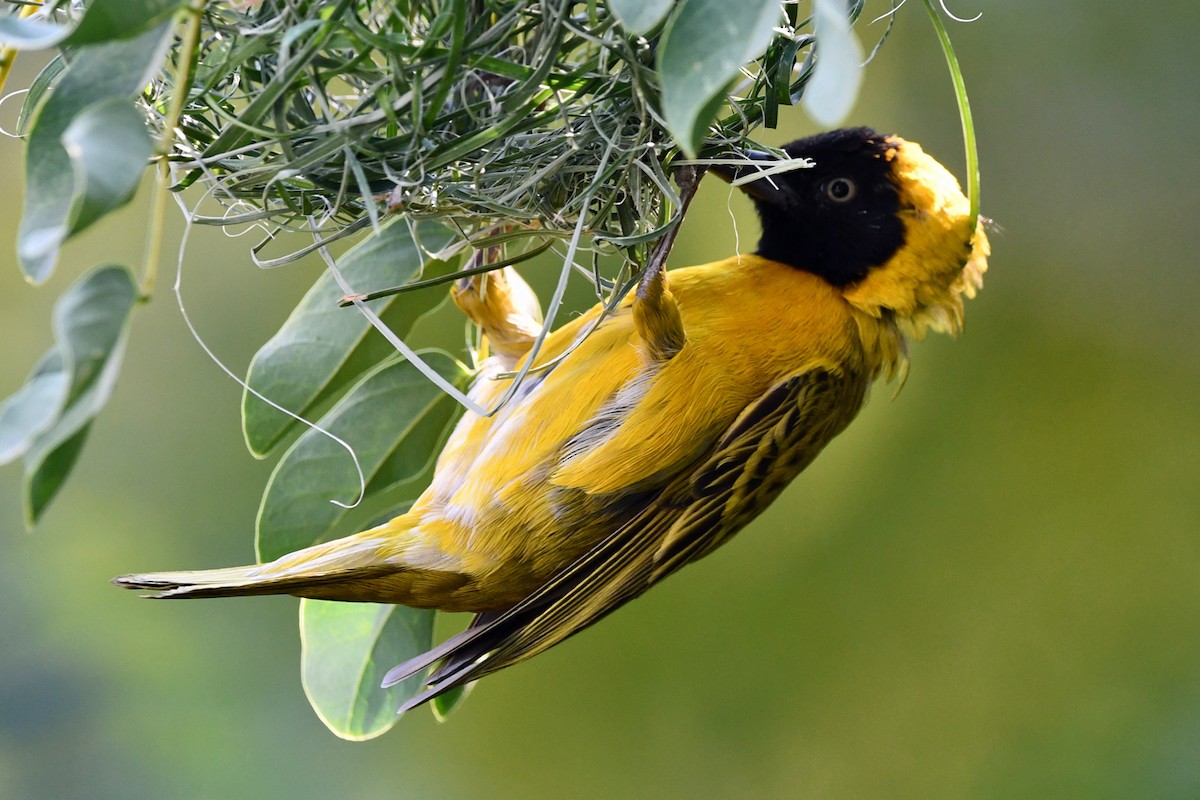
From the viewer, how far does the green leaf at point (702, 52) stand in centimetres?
61

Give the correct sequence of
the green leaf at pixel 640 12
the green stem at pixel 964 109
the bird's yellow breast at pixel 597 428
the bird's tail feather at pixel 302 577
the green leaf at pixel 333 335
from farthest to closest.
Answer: the bird's yellow breast at pixel 597 428, the green leaf at pixel 333 335, the bird's tail feather at pixel 302 577, the green stem at pixel 964 109, the green leaf at pixel 640 12

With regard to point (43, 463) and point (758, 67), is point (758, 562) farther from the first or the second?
point (43, 463)

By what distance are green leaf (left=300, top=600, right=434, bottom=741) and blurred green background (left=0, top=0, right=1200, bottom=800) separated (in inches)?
81.5

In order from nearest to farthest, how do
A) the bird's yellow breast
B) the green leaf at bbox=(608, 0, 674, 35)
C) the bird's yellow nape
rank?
1. the green leaf at bbox=(608, 0, 674, 35)
2. the bird's yellow breast
3. the bird's yellow nape

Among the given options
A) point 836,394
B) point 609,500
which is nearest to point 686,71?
point 609,500

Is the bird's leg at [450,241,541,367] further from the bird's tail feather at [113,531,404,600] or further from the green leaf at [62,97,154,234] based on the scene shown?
the green leaf at [62,97,154,234]

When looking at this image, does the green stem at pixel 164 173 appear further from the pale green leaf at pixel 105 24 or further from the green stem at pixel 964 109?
the green stem at pixel 964 109

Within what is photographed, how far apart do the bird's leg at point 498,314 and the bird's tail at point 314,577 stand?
1.14 ft

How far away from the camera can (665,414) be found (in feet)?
5.00

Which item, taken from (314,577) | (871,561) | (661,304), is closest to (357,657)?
(314,577)

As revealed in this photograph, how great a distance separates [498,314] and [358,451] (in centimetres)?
32

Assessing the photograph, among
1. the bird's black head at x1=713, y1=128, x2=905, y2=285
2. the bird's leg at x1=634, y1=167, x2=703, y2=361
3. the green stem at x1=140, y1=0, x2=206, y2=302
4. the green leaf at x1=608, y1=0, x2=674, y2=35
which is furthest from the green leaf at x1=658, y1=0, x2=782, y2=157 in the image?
the bird's black head at x1=713, y1=128, x2=905, y2=285

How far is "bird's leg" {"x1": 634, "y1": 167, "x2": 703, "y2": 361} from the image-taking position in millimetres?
1341

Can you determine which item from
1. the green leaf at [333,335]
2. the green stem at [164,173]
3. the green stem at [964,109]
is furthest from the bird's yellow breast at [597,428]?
the green stem at [164,173]
